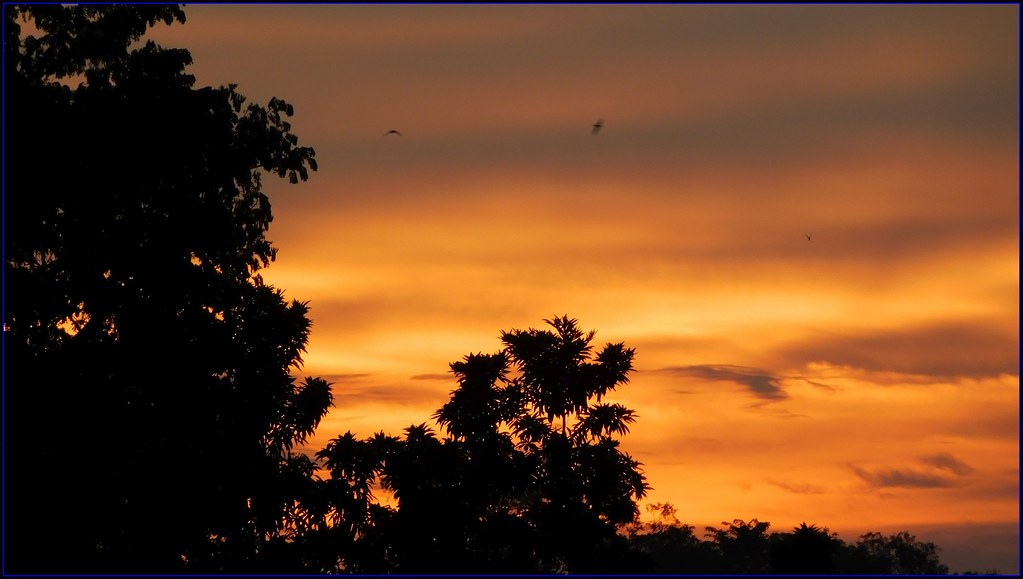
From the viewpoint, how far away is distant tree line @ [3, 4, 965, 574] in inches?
1300

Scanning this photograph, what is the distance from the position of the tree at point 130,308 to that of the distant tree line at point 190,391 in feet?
0.21

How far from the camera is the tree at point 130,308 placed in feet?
108

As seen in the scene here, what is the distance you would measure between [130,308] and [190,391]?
117 inches

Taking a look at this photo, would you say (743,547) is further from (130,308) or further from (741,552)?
(130,308)

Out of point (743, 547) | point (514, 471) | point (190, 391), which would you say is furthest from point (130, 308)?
point (743, 547)

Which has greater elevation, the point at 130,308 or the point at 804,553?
the point at 130,308

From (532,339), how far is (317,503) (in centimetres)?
896

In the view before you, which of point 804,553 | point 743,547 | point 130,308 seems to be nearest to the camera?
point 804,553

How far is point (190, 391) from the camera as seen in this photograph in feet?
117

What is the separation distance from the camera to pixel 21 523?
1277 inches

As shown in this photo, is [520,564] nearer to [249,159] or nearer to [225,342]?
[225,342]

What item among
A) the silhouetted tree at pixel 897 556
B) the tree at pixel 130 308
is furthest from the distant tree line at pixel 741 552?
the tree at pixel 130 308

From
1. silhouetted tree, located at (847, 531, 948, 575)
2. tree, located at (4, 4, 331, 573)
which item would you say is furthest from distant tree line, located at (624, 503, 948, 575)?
tree, located at (4, 4, 331, 573)

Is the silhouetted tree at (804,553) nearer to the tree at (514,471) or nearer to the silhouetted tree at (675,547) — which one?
the tree at (514,471)
